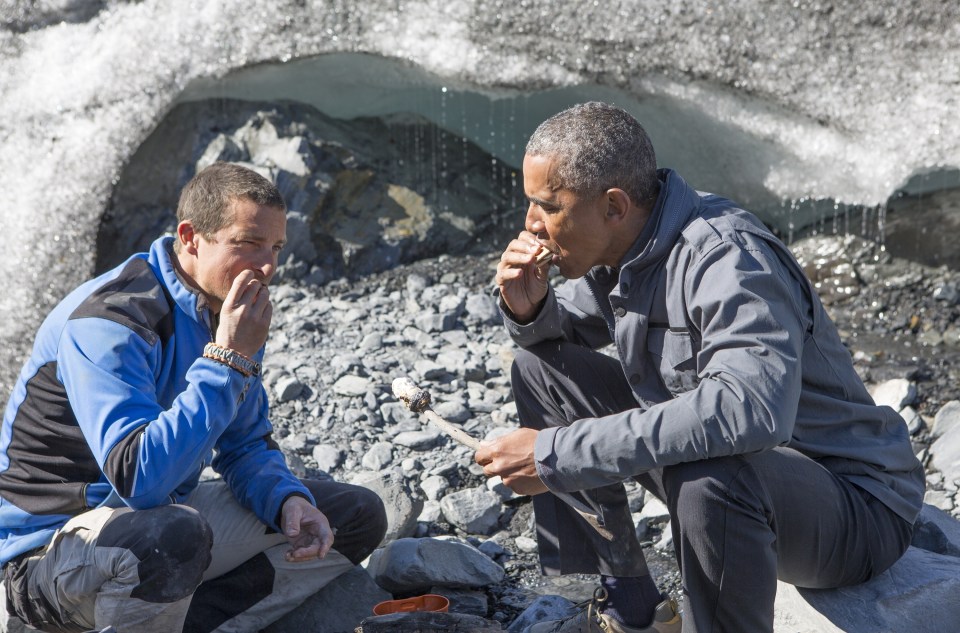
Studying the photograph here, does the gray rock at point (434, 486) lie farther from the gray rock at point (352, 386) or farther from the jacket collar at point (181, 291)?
the jacket collar at point (181, 291)

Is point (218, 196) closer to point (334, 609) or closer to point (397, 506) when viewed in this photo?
point (334, 609)

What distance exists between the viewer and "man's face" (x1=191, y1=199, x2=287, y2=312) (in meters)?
3.15

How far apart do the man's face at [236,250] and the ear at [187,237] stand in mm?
17

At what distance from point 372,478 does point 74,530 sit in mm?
1877

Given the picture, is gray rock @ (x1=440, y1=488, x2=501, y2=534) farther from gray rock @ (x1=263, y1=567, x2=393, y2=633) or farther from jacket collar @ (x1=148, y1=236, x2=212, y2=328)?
jacket collar @ (x1=148, y1=236, x2=212, y2=328)

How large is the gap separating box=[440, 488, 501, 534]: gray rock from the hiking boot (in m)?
1.06

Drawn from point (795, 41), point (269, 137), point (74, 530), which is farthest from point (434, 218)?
point (74, 530)

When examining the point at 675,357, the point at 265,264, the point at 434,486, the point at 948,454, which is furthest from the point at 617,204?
the point at 948,454

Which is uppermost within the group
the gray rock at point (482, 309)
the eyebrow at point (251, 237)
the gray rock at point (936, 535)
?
the eyebrow at point (251, 237)

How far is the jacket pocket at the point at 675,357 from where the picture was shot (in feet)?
9.48

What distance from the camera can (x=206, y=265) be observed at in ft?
10.4

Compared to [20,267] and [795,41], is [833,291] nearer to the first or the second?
[795,41]

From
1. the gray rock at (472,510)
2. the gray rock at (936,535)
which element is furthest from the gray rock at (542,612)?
the gray rock at (936,535)

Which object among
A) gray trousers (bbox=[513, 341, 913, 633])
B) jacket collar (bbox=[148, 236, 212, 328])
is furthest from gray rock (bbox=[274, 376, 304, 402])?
gray trousers (bbox=[513, 341, 913, 633])
